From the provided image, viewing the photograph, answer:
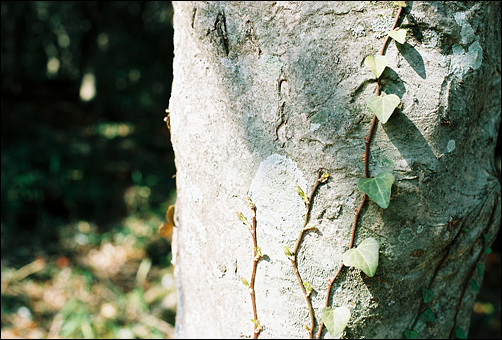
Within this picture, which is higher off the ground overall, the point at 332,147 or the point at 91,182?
the point at 332,147

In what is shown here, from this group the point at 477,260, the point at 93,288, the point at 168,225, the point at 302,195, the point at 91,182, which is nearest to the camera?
the point at 302,195

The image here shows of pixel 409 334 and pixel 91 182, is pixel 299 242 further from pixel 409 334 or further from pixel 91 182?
pixel 91 182

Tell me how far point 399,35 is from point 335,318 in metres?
0.75

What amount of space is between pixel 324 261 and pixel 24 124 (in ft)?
15.9

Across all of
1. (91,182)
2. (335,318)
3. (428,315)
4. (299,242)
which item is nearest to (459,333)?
(428,315)

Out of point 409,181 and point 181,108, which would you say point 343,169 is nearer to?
point 409,181

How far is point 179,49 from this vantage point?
122 cm

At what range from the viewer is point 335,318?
107 centimetres

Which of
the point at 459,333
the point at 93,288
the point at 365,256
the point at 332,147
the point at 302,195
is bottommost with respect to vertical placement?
the point at 93,288

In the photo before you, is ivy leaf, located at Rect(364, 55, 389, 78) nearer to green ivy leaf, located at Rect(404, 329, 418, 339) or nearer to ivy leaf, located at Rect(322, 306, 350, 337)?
ivy leaf, located at Rect(322, 306, 350, 337)

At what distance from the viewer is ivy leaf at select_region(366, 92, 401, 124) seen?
0.91 meters

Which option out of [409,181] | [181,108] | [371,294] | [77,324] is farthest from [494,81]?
[77,324]

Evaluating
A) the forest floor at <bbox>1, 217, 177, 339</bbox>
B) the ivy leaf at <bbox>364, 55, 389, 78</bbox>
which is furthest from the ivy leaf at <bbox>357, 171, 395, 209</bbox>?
the forest floor at <bbox>1, 217, 177, 339</bbox>

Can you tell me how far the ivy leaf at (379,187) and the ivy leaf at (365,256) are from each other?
136 millimetres
